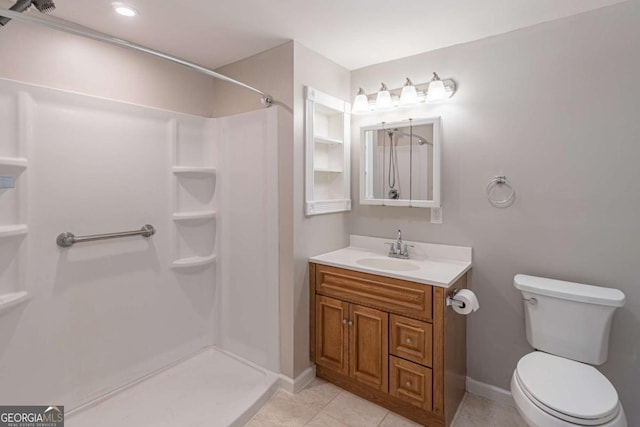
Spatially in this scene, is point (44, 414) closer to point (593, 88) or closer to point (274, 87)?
point (274, 87)

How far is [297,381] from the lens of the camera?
2197 mm

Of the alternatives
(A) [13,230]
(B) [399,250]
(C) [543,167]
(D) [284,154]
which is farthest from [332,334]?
(A) [13,230]

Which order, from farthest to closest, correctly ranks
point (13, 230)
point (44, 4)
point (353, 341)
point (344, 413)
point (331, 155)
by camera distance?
point (331, 155) < point (353, 341) < point (344, 413) < point (13, 230) < point (44, 4)

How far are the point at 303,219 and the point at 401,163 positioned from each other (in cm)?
83

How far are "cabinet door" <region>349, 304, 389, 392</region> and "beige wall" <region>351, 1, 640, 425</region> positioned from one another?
0.66 meters

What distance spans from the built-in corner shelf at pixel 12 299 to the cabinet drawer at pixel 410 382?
2.01 metres

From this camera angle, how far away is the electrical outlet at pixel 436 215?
7.44 ft

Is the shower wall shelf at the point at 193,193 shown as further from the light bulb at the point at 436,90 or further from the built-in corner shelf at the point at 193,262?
the light bulb at the point at 436,90

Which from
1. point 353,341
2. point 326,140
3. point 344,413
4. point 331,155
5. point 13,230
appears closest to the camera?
point 13,230

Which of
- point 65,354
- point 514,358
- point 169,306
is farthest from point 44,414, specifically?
point 514,358

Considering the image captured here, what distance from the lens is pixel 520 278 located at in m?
1.88

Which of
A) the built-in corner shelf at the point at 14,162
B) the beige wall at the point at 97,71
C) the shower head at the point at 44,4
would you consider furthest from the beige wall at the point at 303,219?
the built-in corner shelf at the point at 14,162

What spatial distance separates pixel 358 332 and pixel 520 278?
100 centimetres

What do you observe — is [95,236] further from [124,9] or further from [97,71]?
[124,9]
